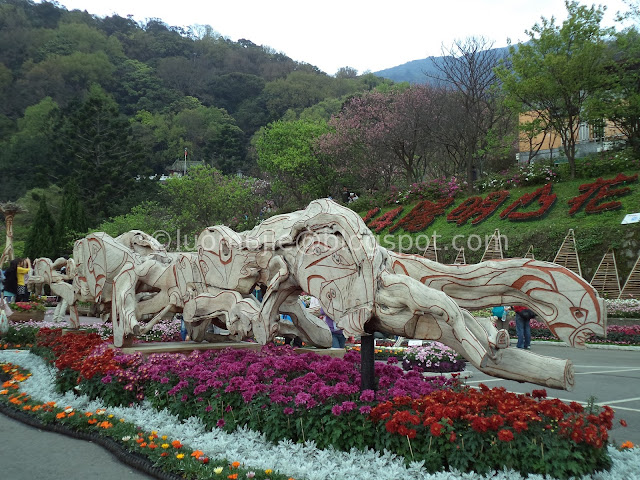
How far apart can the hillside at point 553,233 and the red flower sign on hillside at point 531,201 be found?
0.17m

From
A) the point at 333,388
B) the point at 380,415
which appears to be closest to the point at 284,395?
the point at 333,388

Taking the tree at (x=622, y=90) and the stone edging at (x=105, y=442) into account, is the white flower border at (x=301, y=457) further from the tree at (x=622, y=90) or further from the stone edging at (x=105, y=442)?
the tree at (x=622, y=90)

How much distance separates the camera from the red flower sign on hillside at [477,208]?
2341 centimetres

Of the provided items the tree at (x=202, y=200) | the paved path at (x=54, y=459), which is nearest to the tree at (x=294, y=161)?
the tree at (x=202, y=200)

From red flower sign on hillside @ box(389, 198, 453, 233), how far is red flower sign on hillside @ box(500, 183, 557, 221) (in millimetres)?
3555

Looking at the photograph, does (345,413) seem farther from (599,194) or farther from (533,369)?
(599,194)

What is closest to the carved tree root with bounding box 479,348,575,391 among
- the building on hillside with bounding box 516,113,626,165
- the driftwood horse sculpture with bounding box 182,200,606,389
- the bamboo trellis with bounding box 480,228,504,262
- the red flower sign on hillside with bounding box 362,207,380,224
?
the driftwood horse sculpture with bounding box 182,200,606,389

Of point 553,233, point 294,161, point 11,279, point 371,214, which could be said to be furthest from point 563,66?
point 11,279

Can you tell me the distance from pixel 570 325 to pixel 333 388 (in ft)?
7.01

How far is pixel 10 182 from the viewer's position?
48.1 m

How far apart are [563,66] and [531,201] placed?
5.25 m

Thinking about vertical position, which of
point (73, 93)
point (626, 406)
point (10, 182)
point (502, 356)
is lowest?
point (626, 406)

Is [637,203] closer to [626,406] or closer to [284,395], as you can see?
[626,406]

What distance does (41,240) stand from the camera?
30922 millimetres
